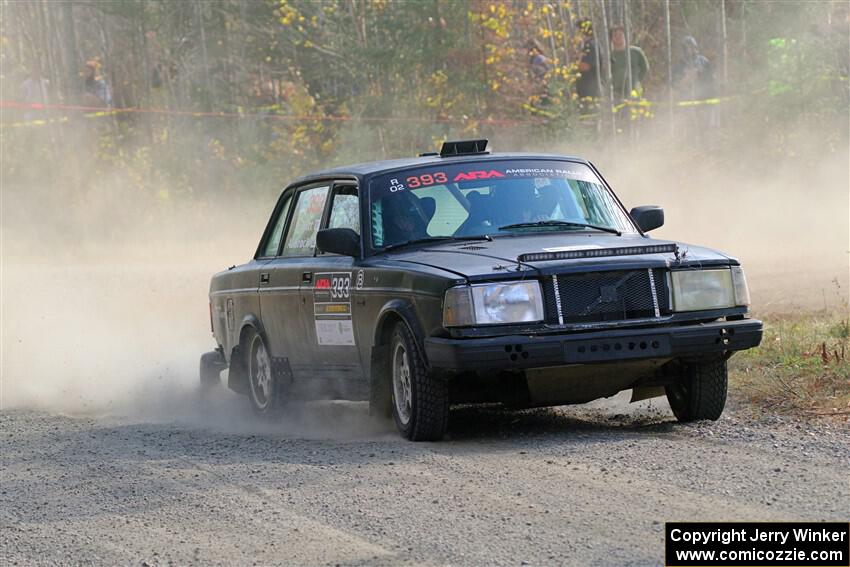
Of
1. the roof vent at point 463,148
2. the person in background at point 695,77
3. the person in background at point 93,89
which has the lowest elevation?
the roof vent at point 463,148

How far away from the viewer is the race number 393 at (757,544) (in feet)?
15.8

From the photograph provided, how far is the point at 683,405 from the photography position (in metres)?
8.07

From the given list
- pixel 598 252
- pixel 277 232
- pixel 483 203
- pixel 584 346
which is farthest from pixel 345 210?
pixel 584 346

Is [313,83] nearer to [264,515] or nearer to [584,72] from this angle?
[584,72]

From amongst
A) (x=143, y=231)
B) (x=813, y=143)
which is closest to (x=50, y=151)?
(x=143, y=231)

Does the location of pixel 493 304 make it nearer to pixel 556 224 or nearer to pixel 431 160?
pixel 556 224

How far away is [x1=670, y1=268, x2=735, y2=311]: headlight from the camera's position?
746cm

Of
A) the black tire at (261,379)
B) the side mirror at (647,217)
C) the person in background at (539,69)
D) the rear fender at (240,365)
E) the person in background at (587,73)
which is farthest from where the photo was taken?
the person in background at (587,73)

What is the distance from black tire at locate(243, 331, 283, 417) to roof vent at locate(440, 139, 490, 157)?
6.50 ft

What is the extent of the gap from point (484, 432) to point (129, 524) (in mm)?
2578

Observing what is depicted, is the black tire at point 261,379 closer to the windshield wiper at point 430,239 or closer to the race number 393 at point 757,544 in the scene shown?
the windshield wiper at point 430,239

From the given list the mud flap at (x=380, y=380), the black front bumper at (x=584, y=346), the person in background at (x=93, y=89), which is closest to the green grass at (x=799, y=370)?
the black front bumper at (x=584, y=346)

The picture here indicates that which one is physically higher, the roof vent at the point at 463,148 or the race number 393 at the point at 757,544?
the roof vent at the point at 463,148

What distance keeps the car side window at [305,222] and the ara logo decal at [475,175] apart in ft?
3.95
